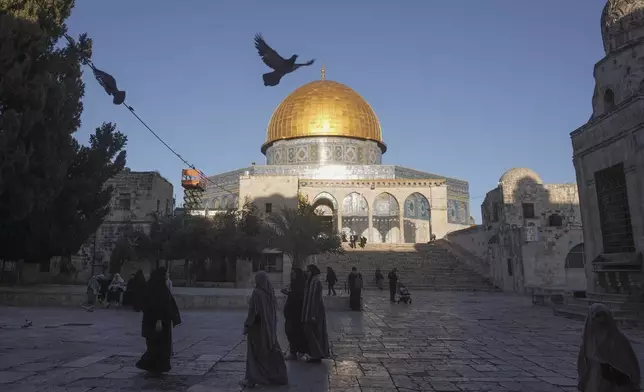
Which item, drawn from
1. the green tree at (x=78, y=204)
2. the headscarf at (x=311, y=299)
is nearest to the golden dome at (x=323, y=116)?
the green tree at (x=78, y=204)

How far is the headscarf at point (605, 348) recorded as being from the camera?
3156mm

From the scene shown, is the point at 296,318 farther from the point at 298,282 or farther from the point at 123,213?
the point at 123,213

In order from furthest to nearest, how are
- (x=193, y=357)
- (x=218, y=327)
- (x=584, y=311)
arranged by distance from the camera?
(x=584, y=311) < (x=218, y=327) < (x=193, y=357)

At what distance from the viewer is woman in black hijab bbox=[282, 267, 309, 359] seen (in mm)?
6008

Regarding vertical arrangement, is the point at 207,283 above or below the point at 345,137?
below

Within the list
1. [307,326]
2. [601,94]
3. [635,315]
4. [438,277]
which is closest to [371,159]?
[438,277]

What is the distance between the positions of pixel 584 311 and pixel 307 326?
7710 mm

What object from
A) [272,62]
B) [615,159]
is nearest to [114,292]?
[272,62]

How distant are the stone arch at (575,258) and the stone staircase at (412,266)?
340 cm

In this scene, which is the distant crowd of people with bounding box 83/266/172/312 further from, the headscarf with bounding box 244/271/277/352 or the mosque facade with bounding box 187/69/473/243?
the mosque facade with bounding box 187/69/473/243

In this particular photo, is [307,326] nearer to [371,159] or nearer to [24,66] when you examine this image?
[24,66]

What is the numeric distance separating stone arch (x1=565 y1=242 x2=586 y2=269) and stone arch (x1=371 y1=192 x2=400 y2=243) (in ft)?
68.0

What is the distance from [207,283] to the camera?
2116 cm

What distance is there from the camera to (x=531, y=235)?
19.2m
